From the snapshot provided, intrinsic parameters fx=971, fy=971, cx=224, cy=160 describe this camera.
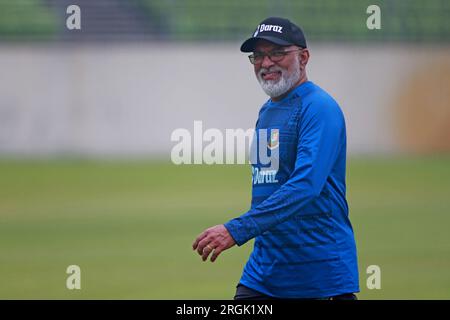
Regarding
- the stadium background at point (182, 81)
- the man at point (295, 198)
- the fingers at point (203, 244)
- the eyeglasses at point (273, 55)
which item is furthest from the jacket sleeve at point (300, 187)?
the stadium background at point (182, 81)

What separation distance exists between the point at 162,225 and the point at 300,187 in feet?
30.6

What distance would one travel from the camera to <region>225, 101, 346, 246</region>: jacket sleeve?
13.7ft

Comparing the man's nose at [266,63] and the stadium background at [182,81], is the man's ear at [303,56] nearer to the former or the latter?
the man's nose at [266,63]

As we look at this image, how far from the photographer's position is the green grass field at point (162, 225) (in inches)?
355

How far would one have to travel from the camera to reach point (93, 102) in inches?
846

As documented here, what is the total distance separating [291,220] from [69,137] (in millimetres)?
17515

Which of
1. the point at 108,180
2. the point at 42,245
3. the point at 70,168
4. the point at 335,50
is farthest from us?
the point at 335,50

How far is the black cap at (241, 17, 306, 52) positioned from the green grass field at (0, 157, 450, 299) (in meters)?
4.02

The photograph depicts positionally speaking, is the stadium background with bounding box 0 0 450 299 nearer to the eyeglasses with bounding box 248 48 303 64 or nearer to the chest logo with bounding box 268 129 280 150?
the eyeglasses with bounding box 248 48 303 64

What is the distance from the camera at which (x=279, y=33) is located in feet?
14.6

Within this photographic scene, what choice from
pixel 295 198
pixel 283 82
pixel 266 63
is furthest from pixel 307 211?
pixel 266 63

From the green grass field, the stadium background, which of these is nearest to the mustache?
the green grass field
